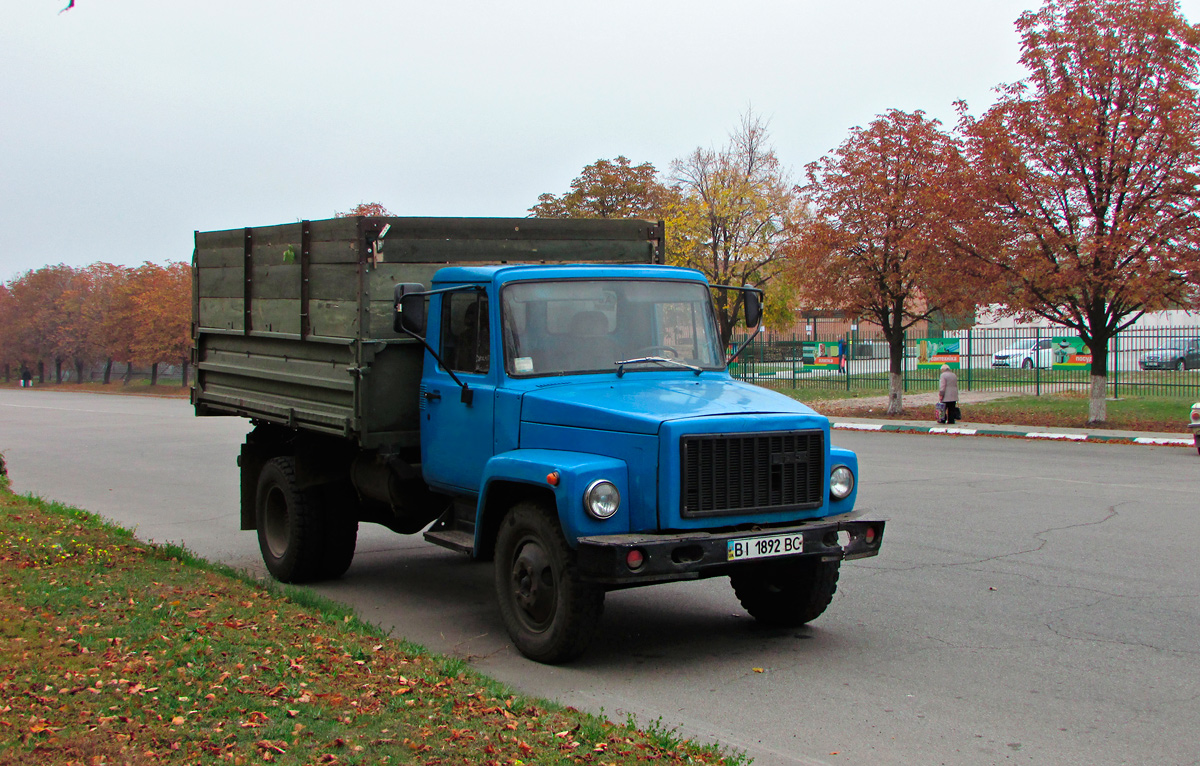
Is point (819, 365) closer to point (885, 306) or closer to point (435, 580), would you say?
point (885, 306)

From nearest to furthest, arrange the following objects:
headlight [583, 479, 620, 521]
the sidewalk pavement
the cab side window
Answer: headlight [583, 479, 620, 521]
the cab side window
the sidewalk pavement

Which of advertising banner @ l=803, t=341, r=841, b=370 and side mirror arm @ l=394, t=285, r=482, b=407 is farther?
advertising banner @ l=803, t=341, r=841, b=370

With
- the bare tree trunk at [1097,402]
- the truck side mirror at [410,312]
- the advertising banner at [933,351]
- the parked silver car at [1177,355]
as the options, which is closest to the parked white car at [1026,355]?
the advertising banner at [933,351]

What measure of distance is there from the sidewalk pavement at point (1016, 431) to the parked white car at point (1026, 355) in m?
7.74

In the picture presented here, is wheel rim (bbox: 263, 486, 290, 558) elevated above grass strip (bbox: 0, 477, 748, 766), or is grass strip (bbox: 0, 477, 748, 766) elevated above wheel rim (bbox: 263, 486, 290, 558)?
wheel rim (bbox: 263, 486, 290, 558)

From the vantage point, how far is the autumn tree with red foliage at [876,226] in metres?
27.0

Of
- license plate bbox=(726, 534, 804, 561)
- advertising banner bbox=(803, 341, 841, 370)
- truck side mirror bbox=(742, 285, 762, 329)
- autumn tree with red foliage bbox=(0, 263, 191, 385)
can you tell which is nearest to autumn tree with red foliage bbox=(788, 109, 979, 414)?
advertising banner bbox=(803, 341, 841, 370)

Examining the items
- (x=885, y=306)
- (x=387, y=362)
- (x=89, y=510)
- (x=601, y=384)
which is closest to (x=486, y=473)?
(x=601, y=384)

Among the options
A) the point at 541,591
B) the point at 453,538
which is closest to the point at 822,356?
the point at 453,538

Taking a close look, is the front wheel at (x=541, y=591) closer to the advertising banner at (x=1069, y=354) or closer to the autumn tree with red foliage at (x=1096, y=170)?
the autumn tree with red foliage at (x=1096, y=170)

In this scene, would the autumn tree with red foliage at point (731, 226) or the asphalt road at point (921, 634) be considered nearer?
the asphalt road at point (921, 634)

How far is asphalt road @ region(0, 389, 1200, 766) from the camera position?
522 cm

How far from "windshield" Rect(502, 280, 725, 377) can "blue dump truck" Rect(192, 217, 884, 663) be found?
0.01 m

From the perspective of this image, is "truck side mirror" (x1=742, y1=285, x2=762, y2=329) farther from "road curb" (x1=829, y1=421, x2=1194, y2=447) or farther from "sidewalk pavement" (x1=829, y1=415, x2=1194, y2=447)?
"sidewalk pavement" (x1=829, y1=415, x2=1194, y2=447)
